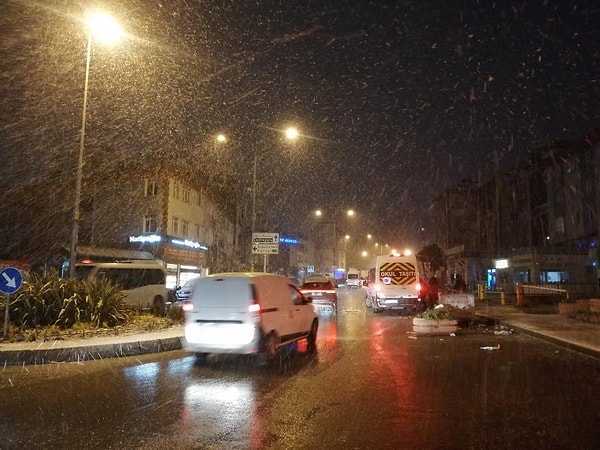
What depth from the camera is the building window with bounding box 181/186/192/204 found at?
132 feet

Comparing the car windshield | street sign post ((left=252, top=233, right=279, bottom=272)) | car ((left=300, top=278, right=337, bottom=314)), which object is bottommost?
car ((left=300, top=278, right=337, bottom=314))

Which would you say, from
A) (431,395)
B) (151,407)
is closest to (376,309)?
(431,395)

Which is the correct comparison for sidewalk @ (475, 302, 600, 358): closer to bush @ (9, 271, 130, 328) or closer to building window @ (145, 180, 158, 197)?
bush @ (9, 271, 130, 328)

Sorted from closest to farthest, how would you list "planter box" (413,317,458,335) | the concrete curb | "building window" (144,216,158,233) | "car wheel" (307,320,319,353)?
1. the concrete curb
2. "car wheel" (307,320,319,353)
3. "planter box" (413,317,458,335)
4. "building window" (144,216,158,233)

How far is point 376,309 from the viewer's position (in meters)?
23.4

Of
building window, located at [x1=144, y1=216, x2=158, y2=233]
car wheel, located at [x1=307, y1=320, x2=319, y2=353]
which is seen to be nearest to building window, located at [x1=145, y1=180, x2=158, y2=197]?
building window, located at [x1=144, y1=216, x2=158, y2=233]

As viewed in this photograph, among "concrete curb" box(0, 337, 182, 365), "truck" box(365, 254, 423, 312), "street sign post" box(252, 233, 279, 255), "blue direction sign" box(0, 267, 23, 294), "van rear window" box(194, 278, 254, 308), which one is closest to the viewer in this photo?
"van rear window" box(194, 278, 254, 308)

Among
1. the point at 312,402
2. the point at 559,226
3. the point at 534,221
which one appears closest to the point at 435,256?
the point at 534,221

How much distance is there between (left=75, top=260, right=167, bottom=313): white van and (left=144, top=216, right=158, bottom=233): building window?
1354 cm

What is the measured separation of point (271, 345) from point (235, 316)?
961mm

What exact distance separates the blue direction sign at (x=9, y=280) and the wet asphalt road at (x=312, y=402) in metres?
2.09

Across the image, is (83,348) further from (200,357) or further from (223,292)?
(223,292)

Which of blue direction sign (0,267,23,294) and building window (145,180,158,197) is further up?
building window (145,180,158,197)

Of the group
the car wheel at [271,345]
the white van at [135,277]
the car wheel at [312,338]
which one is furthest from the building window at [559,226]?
the car wheel at [271,345]
